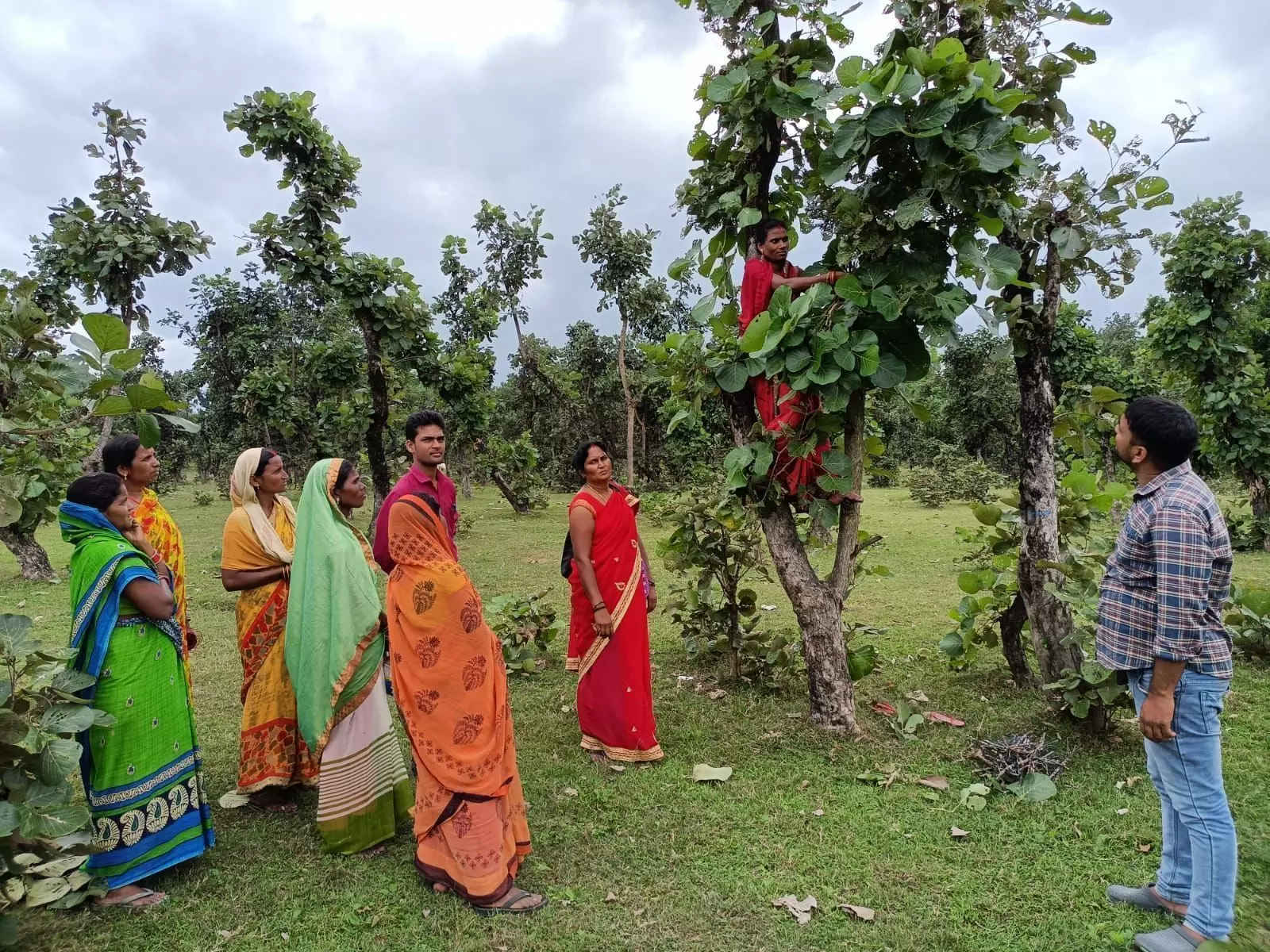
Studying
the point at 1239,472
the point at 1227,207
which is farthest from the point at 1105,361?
the point at 1227,207

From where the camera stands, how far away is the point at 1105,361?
647 inches

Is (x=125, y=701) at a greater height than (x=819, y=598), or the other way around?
(x=125, y=701)

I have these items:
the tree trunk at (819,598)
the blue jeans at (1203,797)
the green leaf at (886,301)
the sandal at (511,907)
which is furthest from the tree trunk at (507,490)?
the blue jeans at (1203,797)

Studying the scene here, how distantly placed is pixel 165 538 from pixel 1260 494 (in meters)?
14.3

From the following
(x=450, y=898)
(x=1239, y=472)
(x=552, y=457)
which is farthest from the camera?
(x=552, y=457)

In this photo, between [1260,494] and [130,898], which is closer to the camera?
[130,898]

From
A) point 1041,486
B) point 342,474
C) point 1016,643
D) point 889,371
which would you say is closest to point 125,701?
point 342,474

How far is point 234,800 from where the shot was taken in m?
4.13

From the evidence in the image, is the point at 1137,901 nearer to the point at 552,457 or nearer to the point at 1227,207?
the point at 1227,207

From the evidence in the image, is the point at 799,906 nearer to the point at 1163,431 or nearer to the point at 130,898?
the point at 1163,431

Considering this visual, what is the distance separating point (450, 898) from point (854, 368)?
10.6 ft

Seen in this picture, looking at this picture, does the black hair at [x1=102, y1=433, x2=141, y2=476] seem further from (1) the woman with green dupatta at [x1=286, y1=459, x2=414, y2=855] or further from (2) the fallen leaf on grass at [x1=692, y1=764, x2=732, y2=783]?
(2) the fallen leaf on grass at [x1=692, y1=764, x2=732, y2=783]

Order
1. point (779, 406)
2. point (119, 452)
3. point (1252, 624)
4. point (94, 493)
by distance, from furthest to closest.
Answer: point (1252, 624)
point (779, 406)
point (119, 452)
point (94, 493)

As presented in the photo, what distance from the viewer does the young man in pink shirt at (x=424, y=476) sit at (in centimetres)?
362
